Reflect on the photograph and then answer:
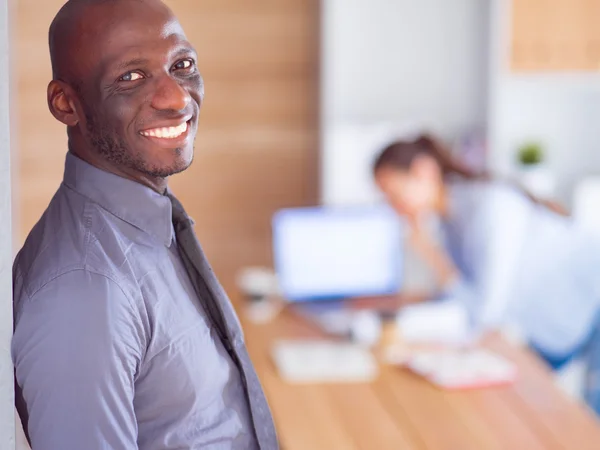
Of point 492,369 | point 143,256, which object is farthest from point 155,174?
point 492,369

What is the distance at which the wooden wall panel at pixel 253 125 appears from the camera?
386 cm

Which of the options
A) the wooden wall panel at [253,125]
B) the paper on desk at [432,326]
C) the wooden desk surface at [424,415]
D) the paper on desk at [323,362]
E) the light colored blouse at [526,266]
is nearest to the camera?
the wooden desk surface at [424,415]

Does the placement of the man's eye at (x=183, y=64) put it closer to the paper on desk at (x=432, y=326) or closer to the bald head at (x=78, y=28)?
the bald head at (x=78, y=28)

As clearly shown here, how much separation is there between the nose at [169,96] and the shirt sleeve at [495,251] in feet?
7.19

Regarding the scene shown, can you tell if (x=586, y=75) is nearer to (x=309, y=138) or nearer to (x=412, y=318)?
(x=309, y=138)

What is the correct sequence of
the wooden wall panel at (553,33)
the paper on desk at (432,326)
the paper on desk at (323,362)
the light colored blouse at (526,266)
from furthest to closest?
the wooden wall panel at (553,33), the light colored blouse at (526,266), the paper on desk at (432,326), the paper on desk at (323,362)

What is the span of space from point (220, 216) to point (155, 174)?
315 centimetres

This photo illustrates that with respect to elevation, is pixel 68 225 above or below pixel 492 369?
above

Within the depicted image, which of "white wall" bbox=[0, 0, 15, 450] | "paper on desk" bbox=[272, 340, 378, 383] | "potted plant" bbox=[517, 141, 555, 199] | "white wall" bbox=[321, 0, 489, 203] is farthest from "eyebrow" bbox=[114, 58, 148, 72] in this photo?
"potted plant" bbox=[517, 141, 555, 199]

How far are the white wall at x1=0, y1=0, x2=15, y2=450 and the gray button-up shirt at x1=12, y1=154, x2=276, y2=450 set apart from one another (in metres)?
0.01

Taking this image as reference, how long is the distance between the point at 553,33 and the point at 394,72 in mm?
657

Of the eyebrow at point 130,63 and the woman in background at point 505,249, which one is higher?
the eyebrow at point 130,63

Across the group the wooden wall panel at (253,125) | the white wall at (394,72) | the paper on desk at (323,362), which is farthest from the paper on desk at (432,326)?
the wooden wall panel at (253,125)

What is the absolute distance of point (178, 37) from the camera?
817mm
